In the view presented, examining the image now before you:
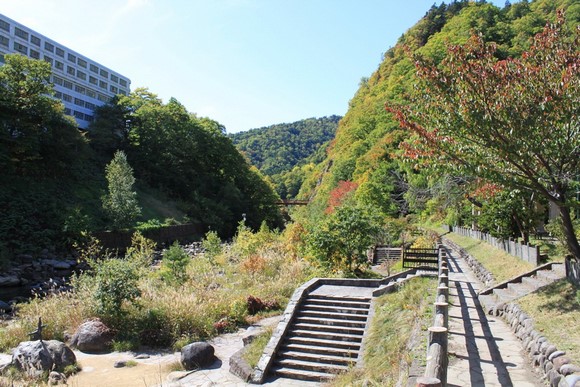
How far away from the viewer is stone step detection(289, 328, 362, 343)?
38.1 feet

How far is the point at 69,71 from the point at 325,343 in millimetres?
64873

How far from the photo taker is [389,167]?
174 feet

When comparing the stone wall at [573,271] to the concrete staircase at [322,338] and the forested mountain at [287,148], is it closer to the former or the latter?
the concrete staircase at [322,338]

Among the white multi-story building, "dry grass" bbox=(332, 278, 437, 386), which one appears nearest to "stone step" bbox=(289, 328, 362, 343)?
"dry grass" bbox=(332, 278, 437, 386)

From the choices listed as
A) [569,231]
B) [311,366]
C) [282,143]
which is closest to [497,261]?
[569,231]

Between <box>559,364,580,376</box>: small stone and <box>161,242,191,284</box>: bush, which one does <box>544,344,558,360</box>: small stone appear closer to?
<box>559,364,580,376</box>: small stone

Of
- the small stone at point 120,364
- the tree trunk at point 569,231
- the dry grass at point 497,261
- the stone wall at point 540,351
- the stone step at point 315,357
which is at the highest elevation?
the tree trunk at point 569,231

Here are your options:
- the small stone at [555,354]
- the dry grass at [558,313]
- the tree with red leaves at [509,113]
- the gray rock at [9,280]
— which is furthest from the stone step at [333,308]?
the gray rock at [9,280]

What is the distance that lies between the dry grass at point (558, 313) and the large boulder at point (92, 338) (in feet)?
36.5

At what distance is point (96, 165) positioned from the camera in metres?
48.3

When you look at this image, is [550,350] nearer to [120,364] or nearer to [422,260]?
[120,364]

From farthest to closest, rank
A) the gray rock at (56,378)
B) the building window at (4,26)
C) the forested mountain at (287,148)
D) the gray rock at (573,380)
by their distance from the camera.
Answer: the forested mountain at (287,148), the building window at (4,26), the gray rock at (56,378), the gray rock at (573,380)

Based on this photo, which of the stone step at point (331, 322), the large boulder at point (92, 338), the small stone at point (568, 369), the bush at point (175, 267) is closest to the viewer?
the small stone at point (568, 369)

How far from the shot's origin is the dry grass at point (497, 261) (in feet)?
49.9
